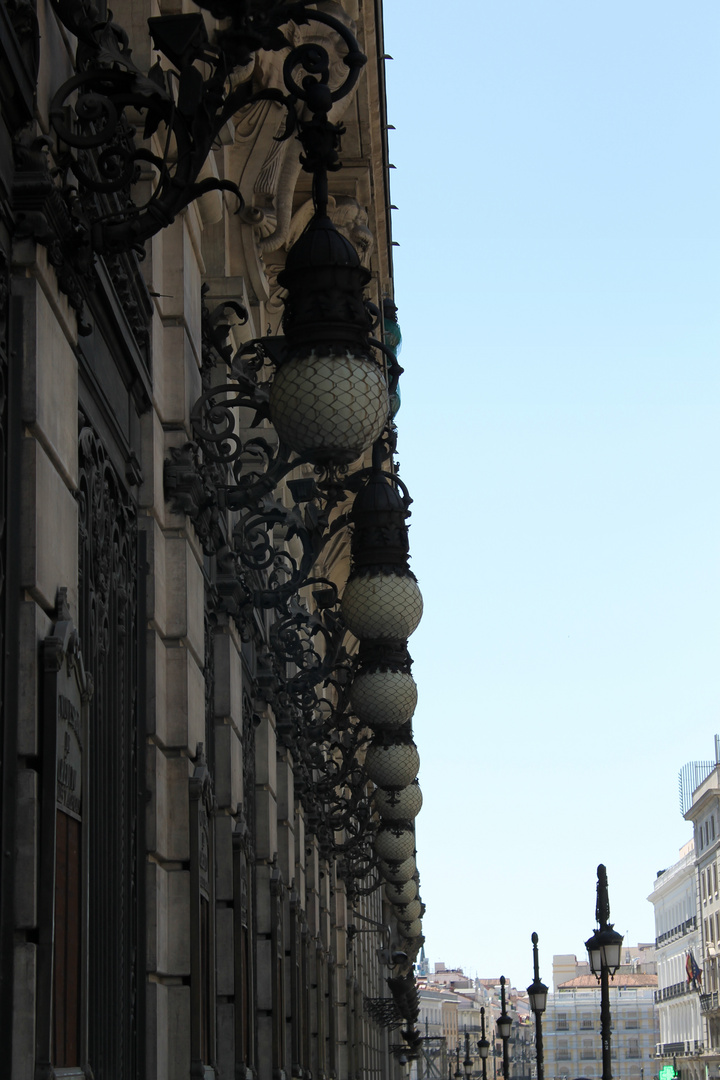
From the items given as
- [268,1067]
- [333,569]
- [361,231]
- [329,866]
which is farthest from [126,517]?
[333,569]

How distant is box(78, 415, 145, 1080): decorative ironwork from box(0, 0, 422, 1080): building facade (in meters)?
0.02

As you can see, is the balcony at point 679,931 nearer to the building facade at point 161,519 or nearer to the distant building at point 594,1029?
the distant building at point 594,1029

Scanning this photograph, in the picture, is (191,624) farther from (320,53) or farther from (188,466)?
(320,53)

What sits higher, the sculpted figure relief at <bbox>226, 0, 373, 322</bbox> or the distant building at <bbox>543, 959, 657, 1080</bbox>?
the sculpted figure relief at <bbox>226, 0, 373, 322</bbox>

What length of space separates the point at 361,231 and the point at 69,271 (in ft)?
42.2

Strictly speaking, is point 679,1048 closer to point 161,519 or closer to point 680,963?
point 680,963

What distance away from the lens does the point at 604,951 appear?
61.0ft

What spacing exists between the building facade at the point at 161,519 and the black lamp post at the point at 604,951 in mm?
5902

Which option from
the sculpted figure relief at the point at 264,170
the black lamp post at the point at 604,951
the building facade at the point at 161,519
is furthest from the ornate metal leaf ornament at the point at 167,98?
the black lamp post at the point at 604,951

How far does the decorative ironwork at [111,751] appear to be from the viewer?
5.96 m

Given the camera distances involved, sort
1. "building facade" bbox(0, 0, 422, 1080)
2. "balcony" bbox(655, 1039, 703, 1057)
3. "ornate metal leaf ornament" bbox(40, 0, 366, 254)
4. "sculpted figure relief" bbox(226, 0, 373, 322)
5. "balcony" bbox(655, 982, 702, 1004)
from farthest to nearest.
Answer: "balcony" bbox(655, 982, 702, 1004), "balcony" bbox(655, 1039, 703, 1057), "sculpted figure relief" bbox(226, 0, 373, 322), "ornate metal leaf ornament" bbox(40, 0, 366, 254), "building facade" bbox(0, 0, 422, 1080)

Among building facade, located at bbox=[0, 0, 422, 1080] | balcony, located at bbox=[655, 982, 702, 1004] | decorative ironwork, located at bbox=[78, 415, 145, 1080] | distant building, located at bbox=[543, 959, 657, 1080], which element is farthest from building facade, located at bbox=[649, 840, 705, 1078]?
→ decorative ironwork, located at bbox=[78, 415, 145, 1080]

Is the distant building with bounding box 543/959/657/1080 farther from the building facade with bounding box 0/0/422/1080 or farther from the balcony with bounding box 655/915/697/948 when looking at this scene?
the building facade with bounding box 0/0/422/1080

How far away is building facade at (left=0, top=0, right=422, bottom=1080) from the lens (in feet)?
15.4
